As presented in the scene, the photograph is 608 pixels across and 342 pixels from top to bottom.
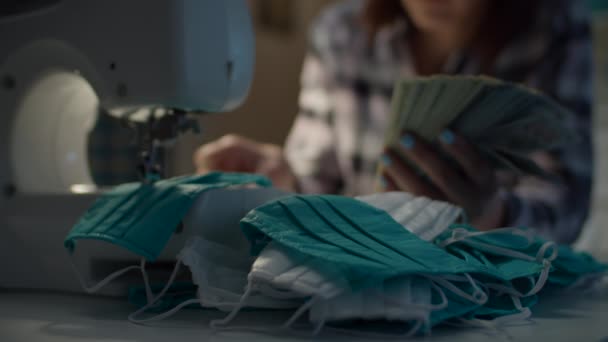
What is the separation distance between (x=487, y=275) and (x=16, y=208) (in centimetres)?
56

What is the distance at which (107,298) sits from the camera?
0.67m

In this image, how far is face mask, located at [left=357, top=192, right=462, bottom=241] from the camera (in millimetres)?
630

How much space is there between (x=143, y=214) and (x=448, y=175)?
1.52 ft

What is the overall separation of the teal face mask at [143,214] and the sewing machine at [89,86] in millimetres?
29

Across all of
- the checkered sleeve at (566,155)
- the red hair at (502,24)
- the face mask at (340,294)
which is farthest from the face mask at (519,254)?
the red hair at (502,24)

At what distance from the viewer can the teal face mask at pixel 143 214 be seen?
2.02 feet

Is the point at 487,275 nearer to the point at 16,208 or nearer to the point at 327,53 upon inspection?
the point at 16,208

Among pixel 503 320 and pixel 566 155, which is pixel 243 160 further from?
pixel 503 320

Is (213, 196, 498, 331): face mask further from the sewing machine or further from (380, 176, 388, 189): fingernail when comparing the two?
(380, 176, 388, 189): fingernail

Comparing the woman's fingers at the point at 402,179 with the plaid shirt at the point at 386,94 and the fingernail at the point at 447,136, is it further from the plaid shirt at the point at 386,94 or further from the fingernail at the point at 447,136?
the plaid shirt at the point at 386,94

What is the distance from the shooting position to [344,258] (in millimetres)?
483

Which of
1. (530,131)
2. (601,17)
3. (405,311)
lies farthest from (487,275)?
(601,17)

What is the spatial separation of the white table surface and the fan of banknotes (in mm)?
231

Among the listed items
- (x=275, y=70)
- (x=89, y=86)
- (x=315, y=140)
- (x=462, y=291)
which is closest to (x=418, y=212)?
(x=462, y=291)
